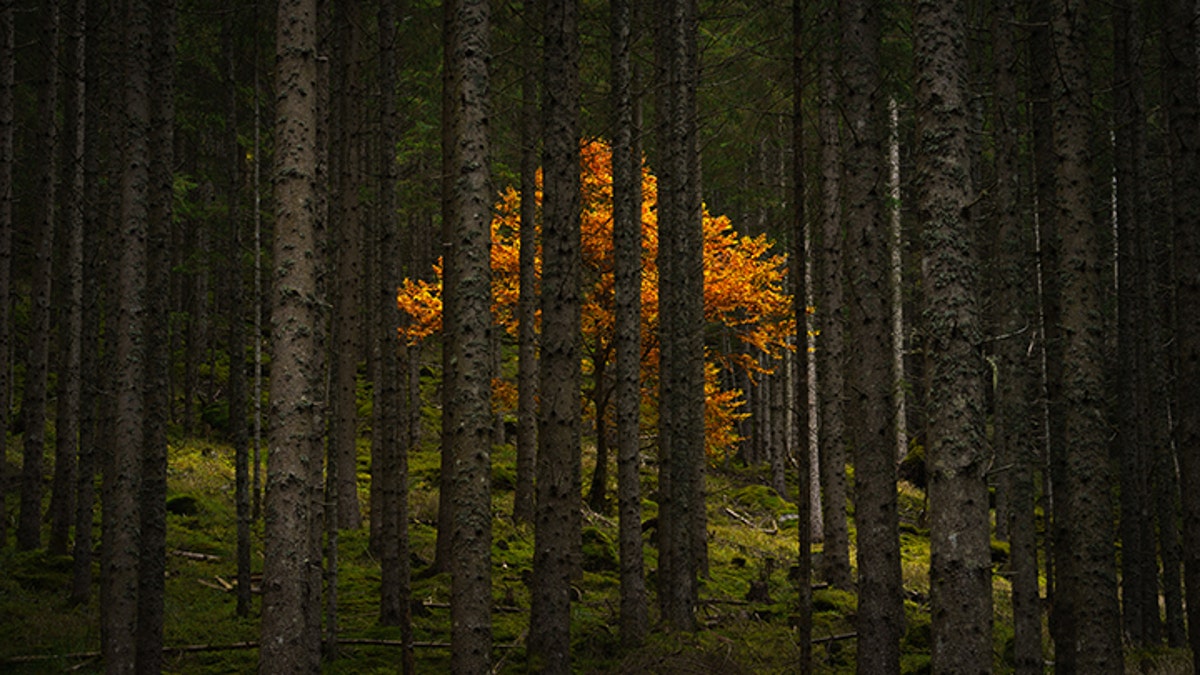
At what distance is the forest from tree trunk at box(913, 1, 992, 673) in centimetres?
3

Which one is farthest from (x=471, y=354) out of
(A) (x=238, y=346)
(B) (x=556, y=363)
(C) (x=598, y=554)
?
(C) (x=598, y=554)

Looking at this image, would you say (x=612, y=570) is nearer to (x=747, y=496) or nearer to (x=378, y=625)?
(x=378, y=625)

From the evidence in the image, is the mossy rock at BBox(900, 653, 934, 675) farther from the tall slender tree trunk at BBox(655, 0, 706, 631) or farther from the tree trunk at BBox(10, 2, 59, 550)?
the tree trunk at BBox(10, 2, 59, 550)

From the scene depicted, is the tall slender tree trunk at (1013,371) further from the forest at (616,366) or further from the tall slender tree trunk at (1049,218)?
the tall slender tree trunk at (1049,218)

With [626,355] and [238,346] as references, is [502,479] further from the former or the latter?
[626,355]

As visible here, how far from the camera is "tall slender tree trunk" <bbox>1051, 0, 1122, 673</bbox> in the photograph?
7793mm

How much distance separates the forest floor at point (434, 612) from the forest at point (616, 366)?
9cm

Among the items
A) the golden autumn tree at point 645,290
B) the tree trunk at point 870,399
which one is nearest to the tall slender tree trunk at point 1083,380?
the tree trunk at point 870,399

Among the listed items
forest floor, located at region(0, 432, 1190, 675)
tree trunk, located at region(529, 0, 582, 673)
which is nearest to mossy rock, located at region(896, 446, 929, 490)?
forest floor, located at region(0, 432, 1190, 675)

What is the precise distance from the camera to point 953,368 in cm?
603

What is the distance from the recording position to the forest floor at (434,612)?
32.9ft

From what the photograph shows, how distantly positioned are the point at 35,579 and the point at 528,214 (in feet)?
35.8

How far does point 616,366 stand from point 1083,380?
533 centimetres

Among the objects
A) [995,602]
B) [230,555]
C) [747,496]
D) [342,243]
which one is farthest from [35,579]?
[747,496]
